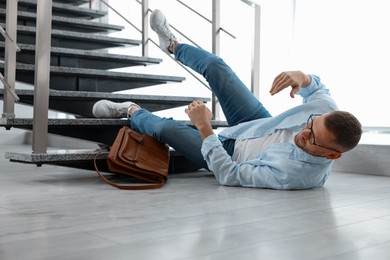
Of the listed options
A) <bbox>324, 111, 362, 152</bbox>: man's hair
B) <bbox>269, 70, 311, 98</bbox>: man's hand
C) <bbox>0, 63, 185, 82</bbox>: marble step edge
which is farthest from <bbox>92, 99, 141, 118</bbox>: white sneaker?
<bbox>324, 111, 362, 152</bbox>: man's hair

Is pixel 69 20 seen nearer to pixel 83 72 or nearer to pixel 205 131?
pixel 83 72

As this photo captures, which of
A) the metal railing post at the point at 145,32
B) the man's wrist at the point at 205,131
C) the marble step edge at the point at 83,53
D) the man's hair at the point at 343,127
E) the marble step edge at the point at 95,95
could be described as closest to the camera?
the man's hair at the point at 343,127

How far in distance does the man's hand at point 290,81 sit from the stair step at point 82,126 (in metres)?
0.64

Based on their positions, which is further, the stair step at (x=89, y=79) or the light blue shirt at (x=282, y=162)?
the stair step at (x=89, y=79)

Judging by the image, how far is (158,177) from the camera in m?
2.03

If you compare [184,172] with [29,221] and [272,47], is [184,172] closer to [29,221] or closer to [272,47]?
[29,221]

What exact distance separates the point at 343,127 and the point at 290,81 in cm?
31

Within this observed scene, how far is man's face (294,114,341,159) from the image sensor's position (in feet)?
5.43

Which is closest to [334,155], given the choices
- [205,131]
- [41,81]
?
[205,131]

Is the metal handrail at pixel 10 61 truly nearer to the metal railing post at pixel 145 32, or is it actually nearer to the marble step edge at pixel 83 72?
the marble step edge at pixel 83 72

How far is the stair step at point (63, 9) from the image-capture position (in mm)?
3242

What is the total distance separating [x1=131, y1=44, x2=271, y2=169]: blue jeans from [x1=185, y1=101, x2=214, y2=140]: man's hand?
126mm

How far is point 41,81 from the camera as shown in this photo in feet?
6.31

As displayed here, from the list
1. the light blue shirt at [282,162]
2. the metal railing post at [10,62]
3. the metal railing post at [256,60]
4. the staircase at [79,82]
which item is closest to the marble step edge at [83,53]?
the staircase at [79,82]
